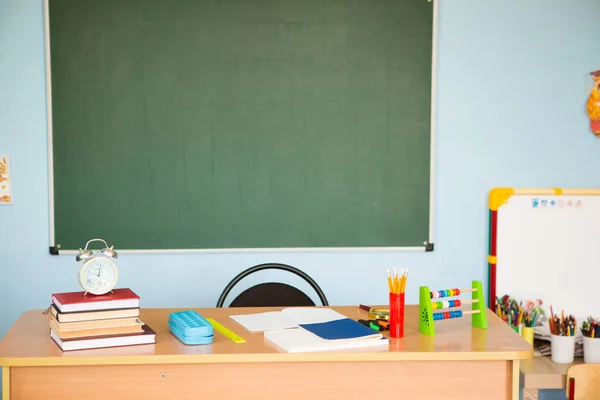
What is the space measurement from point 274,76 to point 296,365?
5.40 ft

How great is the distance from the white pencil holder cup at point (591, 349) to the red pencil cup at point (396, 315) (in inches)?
54.0

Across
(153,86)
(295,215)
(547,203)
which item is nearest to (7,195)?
(153,86)

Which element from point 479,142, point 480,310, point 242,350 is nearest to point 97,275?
point 242,350

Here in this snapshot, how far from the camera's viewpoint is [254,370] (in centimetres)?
171

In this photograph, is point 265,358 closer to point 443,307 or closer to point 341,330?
point 341,330

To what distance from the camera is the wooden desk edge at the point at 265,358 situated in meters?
1.63

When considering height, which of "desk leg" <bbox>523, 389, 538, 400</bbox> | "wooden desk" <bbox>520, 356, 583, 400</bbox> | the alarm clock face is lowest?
"desk leg" <bbox>523, 389, 538, 400</bbox>

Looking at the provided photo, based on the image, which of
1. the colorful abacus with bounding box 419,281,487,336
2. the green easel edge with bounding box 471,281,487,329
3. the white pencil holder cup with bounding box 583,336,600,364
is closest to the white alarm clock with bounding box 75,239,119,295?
the colorful abacus with bounding box 419,281,487,336

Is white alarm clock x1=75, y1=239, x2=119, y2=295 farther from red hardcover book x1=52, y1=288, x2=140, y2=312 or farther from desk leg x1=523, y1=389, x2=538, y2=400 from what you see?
desk leg x1=523, y1=389, x2=538, y2=400

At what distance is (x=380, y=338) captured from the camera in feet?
5.92

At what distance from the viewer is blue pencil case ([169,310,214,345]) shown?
176cm

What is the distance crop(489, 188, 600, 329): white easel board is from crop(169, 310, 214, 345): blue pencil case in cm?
178

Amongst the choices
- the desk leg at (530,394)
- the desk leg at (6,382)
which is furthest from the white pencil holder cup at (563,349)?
the desk leg at (6,382)

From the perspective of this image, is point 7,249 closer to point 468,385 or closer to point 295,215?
point 295,215
